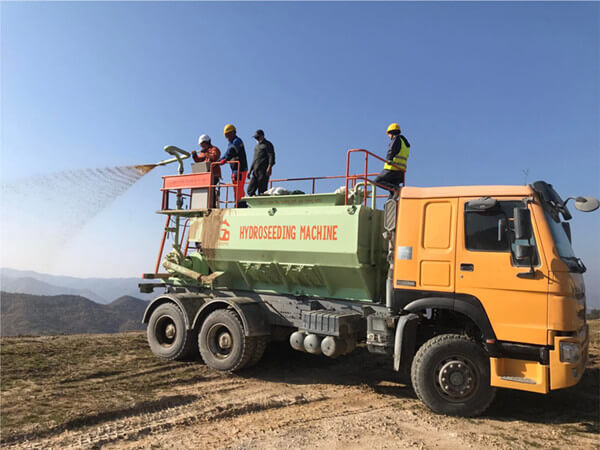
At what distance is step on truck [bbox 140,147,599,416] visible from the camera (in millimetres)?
5531

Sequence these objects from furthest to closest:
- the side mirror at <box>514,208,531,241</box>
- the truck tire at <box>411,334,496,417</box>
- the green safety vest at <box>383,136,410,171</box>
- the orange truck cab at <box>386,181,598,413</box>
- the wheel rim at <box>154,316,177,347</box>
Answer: the wheel rim at <box>154,316,177,347</box>
the green safety vest at <box>383,136,410,171</box>
the truck tire at <box>411,334,496,417</box>
the side mirror at <box>514,208,531,241</box>
the orange truck cab at <box>386,181,598,413</box>

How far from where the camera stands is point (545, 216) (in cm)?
569

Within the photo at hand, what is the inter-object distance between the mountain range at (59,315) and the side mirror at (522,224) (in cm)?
4950

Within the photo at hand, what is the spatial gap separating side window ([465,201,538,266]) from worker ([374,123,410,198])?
84.5 inches

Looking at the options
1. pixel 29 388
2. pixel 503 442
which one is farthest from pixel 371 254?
pixel 29 388

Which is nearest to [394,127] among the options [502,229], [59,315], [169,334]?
[502,229]

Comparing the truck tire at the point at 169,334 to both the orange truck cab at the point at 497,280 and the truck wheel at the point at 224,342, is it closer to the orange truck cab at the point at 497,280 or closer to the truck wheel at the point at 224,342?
the truck wheel at the point at 224,342

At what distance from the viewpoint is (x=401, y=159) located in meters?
8.04

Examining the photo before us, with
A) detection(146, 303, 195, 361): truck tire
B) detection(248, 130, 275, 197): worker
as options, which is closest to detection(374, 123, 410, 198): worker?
detection(248, 130, 275, 197): worker

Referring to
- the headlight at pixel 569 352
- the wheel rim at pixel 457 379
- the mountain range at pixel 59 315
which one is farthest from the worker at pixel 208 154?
the mountain range at pixel 59 315

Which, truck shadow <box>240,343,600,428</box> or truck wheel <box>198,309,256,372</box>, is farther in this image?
truck wheel <box>198,309,256,372</box>

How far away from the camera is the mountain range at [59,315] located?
165 ft

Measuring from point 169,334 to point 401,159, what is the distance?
6142mm

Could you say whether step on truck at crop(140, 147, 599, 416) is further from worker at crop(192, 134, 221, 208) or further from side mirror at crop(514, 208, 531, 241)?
worker at crop(192, 134, 221, 208)
